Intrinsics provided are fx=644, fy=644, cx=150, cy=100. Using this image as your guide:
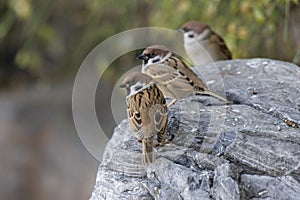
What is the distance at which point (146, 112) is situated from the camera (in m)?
2.44

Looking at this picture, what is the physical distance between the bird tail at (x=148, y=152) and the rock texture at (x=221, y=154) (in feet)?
0.08

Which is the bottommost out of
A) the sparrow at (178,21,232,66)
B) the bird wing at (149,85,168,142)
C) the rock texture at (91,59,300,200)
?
the rock texture at (91,59,300,200)

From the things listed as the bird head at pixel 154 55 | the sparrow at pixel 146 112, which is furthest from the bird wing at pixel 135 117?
the bird head at pixel 154 55

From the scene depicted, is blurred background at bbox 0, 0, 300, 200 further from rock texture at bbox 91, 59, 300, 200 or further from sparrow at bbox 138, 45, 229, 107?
rock texture at bbox 91, 59, 300, 200

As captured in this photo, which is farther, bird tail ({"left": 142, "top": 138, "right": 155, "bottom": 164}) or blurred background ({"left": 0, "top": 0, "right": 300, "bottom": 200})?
blurred background ({"left": 0, "top": 0, "right": 300, "bottom": 200})

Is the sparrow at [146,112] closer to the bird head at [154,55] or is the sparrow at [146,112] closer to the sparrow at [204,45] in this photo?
the bird head at [154,55]

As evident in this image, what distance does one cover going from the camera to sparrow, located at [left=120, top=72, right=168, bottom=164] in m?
2.30

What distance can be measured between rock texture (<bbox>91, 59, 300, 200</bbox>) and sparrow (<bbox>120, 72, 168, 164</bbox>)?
0.05 meters

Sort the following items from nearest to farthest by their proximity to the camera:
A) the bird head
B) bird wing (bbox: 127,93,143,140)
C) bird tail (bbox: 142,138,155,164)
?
bird tail (bbox: 142,138,155,164), bird wing (bbox: 127,93,143,140), the bird head

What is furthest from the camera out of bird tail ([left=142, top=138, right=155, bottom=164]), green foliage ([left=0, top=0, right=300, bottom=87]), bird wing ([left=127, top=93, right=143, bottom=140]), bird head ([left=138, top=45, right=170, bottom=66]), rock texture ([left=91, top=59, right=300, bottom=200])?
green foliage ([left=0, top=0, right=300, bottom=87])

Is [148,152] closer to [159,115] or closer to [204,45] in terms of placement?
[159,115]

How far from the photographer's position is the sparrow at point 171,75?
2.81 meters

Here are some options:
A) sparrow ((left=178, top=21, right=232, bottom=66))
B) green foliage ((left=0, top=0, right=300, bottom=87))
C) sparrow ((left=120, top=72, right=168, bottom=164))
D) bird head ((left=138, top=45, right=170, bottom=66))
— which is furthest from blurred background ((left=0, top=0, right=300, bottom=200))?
sparrow ((left=120, top=72, right=168, bottom=164))

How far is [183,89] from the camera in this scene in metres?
2.84
